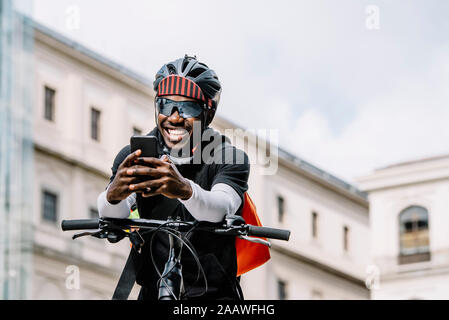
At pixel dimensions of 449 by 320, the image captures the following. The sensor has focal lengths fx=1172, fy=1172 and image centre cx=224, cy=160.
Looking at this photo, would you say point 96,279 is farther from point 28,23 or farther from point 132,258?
point 132,258

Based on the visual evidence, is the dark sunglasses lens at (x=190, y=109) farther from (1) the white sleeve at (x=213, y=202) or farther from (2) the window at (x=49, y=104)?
(2) the window at (x=49, y=104)

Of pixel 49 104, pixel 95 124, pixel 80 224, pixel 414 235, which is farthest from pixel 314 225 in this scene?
pixel 80 224

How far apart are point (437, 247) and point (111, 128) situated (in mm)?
18527

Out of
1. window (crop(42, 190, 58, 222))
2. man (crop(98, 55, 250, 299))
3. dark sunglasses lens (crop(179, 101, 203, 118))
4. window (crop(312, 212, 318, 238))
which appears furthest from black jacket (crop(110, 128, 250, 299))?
window (crop(312, 212, 318, 238))

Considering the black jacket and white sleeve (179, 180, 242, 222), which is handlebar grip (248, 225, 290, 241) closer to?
white sleeve (179, 180, 242, 222)

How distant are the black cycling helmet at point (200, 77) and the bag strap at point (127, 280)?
2.47 ft

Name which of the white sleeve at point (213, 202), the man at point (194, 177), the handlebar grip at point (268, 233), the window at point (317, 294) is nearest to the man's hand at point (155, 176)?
the white sleeve at point (213, 202)

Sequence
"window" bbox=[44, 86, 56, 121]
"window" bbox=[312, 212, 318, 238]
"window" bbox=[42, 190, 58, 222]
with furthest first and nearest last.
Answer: "window" bbox=[312, 212, 318, 238], "window" bbox=[44, 86, 56, 121], "window" bbox=[42, 190, 58, 222]

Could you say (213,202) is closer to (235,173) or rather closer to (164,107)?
(235,173)

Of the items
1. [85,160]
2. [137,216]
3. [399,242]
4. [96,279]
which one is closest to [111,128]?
[85,160]

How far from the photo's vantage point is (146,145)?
5.07 m

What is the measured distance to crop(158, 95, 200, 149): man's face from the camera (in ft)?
18.7

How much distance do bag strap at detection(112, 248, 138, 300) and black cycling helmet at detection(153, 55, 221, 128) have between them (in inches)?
29.7

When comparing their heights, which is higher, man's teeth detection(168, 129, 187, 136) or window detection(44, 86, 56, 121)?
window detection(44, 86, 56, 121)
